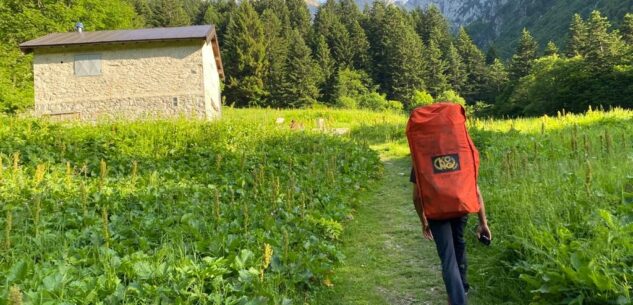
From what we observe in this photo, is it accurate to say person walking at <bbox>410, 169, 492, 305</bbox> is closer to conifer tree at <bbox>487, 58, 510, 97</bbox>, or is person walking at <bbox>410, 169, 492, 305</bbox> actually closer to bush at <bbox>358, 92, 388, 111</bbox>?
bush at <bbox>358, 92, 388, 111</bbox>

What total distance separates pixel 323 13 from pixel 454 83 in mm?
27140

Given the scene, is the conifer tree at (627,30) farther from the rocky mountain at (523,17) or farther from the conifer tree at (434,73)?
the rocky mountain at (523,17)

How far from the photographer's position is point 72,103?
2102 cm

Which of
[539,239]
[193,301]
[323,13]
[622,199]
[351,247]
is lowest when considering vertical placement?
[351,247]

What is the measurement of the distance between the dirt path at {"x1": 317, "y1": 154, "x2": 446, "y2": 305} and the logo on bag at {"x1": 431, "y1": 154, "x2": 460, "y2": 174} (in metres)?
1.45

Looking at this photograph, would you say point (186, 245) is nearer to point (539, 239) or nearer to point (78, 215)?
point (78, 215)

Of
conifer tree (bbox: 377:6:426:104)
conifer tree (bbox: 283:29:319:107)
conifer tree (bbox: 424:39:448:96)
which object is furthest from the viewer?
conifer tree (bbox: 424:39:448:96)

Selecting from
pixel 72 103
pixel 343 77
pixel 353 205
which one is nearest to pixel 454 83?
pixel 343 77

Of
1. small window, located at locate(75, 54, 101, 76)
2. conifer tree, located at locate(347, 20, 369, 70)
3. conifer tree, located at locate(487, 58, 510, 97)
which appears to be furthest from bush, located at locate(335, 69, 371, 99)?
small window, located at locate(75, 54, 101, 76)

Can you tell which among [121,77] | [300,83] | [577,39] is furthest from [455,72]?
[121,77]

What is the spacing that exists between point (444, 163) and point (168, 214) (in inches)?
140

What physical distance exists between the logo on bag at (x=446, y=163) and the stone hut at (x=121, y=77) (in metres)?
18.9

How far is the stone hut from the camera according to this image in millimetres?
21000

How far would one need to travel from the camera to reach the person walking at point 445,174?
10.6ft
